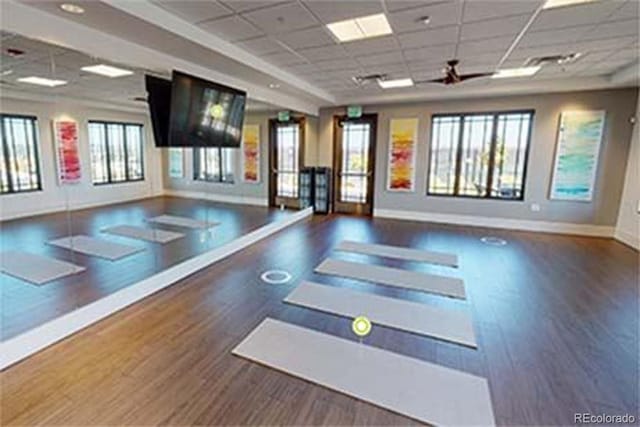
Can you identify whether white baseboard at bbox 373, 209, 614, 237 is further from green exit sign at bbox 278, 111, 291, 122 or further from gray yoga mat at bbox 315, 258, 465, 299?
gray yoga mat at bbox 315, 258, 465, 299

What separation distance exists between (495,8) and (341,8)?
152cm

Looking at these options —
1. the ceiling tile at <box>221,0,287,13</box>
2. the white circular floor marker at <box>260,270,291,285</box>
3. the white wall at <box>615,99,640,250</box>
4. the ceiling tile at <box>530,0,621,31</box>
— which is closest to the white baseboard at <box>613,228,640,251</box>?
the white wall at <box>615,99,640,250</box>

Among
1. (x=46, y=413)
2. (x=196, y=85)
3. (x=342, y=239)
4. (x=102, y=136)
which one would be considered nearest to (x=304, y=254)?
(x=342, y=239)

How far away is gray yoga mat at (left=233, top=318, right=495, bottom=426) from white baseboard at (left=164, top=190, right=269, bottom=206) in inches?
131

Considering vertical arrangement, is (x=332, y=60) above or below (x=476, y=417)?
above

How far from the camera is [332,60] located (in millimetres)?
4848

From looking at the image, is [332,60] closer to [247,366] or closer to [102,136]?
[102,136]

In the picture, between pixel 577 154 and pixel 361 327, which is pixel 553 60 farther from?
pixel 361 327

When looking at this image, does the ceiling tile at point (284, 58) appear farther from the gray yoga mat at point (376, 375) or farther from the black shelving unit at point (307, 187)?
the gray yoga mat at point (376, 375)

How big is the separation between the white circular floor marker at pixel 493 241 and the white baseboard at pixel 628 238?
83.9 inches

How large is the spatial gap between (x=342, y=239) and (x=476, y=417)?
4115 millimetres

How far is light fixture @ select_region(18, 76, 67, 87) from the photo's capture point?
10.7 feet

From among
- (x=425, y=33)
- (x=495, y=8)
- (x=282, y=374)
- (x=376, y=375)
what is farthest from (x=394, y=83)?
(x=282, y=374)

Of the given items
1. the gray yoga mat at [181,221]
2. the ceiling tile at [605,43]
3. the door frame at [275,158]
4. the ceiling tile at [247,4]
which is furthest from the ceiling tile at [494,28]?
the gray yoga mat at [181,221]
